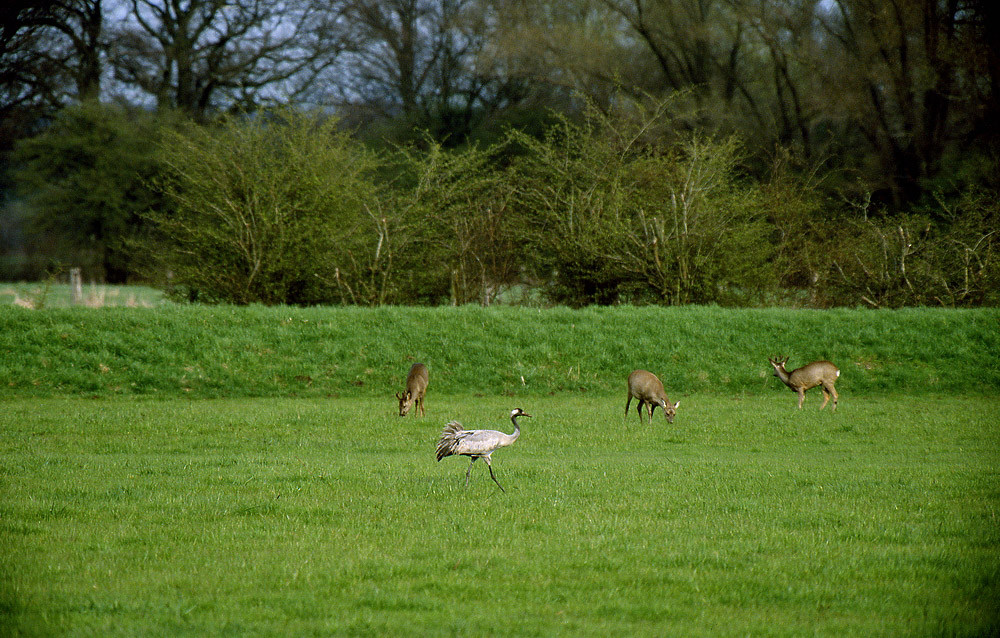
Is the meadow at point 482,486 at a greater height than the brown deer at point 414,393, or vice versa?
the brown deer at point 414,393

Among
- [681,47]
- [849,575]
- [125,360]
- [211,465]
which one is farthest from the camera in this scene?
[681,47]

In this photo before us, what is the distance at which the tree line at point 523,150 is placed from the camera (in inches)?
1102

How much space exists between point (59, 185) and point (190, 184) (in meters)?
27.9

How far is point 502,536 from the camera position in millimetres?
7730

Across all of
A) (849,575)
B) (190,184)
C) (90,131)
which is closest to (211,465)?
(849,575)

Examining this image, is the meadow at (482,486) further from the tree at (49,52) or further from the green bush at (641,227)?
the tree at (49,52)

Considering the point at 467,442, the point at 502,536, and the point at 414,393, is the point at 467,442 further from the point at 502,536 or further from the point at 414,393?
the point at 414,393

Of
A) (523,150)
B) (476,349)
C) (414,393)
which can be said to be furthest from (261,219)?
(523,150)

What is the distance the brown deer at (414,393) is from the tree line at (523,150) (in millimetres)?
10848

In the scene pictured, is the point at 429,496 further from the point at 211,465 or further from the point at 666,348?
the point at 666,348

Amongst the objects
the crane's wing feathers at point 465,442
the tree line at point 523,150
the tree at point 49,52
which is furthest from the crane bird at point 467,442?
the tree at point 49,52

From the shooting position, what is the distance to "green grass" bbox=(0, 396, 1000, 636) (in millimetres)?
5828

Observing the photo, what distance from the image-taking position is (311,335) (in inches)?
926

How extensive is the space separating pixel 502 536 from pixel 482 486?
2396 mm
